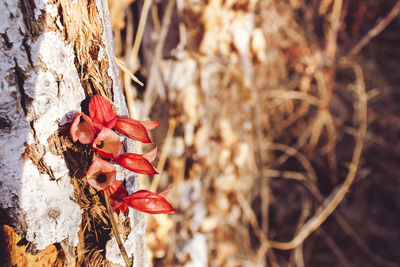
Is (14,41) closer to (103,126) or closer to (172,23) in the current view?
(103,126)

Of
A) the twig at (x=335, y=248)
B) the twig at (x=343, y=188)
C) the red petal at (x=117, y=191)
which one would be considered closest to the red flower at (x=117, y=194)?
the red petal at (x=117, y=191)

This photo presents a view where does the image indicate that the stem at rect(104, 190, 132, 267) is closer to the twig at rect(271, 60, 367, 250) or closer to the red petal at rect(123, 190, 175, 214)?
the red petal at rect(123, 190, 175, 214)

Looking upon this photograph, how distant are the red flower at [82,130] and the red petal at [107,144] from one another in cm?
1

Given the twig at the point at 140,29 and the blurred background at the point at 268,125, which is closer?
the twig at the point at 140,29

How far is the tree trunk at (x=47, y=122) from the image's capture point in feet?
1.29

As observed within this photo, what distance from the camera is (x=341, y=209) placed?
7.34 feet

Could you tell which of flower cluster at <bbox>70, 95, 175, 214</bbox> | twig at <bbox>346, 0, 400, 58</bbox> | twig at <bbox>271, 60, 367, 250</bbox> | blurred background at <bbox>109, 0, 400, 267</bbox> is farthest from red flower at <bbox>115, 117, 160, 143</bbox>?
twig at <bbox>346, 0, 400, 58</bbox>

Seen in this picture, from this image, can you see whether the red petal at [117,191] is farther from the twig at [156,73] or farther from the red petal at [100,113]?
the twig at [156,73]

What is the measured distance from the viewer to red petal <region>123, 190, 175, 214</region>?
460mm

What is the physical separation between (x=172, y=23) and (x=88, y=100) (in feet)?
2.53

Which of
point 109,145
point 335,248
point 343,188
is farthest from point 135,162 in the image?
point 335,248

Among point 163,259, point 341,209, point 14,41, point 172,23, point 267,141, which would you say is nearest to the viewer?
point 14,41

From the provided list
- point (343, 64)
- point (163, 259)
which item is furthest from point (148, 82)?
point (343, 64)

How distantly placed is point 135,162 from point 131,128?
0.16 ft
